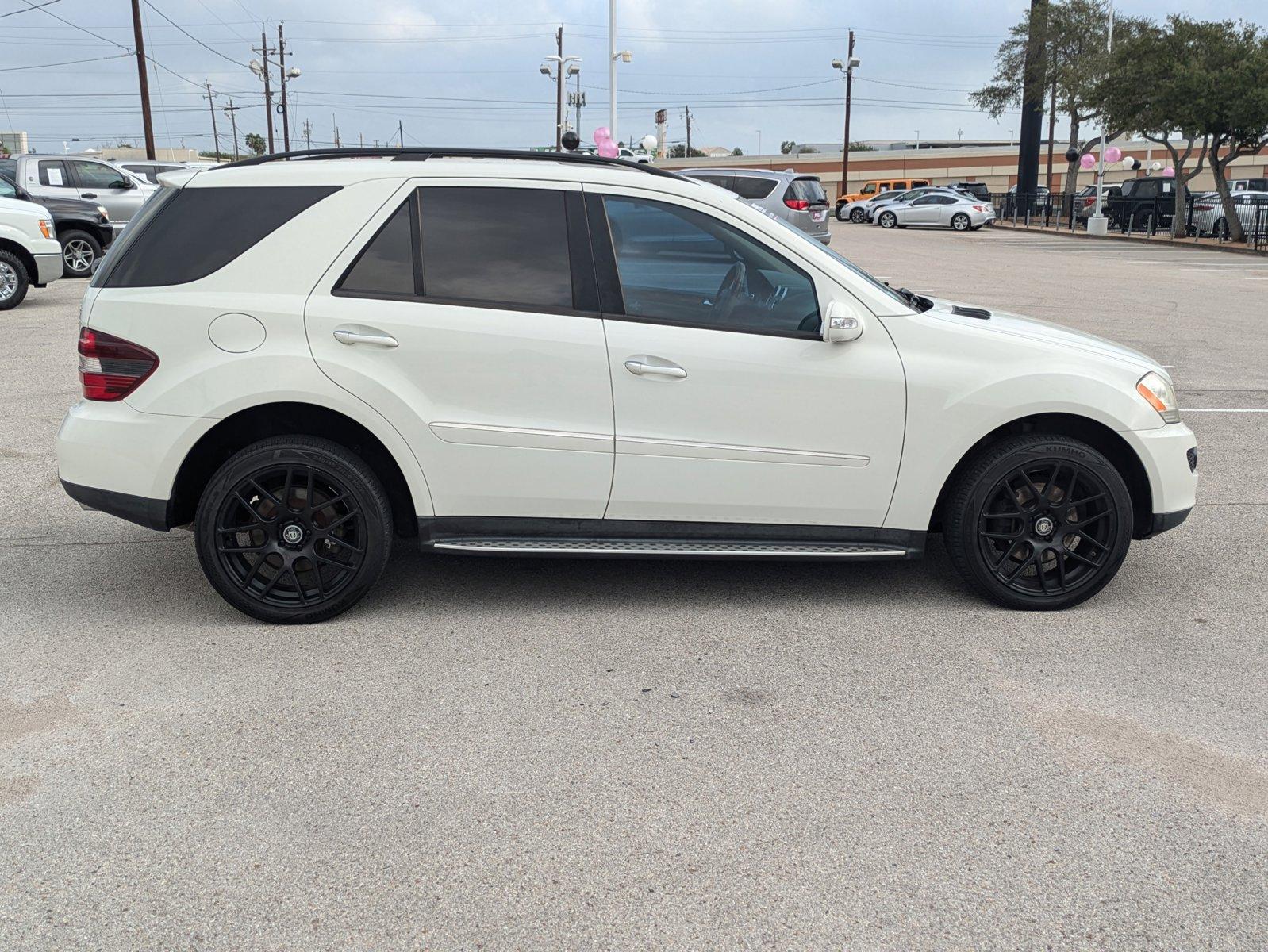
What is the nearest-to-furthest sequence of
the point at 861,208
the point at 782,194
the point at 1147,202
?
the point at 782,194 < the point at 1147,202 < the point at 861,208

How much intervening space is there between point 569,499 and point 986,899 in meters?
2.25

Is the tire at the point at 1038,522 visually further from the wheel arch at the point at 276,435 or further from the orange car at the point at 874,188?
the orange car at the point at 874,188

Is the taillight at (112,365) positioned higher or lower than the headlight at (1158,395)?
higher

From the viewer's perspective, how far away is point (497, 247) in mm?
4625

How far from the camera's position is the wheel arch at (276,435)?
15.1 feet

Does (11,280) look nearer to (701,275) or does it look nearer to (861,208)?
(701,275)

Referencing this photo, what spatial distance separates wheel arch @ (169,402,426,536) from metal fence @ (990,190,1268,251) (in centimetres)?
3173

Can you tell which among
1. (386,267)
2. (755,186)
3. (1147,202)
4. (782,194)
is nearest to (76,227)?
(755,186)

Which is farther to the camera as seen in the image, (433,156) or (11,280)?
(11,280)

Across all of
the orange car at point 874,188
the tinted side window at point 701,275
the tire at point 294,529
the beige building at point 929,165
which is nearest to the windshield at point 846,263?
the tinted side window at point 701,275

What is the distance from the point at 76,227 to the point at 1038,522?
58.1ft

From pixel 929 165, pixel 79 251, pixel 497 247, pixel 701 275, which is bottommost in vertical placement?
pixel 79 251

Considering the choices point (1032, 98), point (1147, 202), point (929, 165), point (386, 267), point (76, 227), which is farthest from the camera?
point (929, 165)

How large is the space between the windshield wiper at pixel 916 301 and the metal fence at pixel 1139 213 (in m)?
30.1
